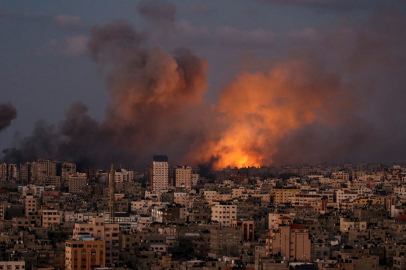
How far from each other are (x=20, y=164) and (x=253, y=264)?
2517 inches

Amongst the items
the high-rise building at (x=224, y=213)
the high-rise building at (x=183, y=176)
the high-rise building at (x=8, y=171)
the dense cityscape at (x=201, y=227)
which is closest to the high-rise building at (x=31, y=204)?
the dense cityscape at (x=201, y=227)

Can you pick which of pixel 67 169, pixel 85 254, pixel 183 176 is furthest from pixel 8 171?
pixel 85 254

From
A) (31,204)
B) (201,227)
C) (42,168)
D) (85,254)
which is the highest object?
(42,168)

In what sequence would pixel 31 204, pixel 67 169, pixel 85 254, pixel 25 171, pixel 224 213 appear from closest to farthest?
pixel 85 254
pixel 224 213
pixel 31 204
pixel 67 169
pixel 25 171

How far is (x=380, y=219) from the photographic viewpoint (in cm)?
5212

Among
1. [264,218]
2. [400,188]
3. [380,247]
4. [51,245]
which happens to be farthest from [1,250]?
[400,188]

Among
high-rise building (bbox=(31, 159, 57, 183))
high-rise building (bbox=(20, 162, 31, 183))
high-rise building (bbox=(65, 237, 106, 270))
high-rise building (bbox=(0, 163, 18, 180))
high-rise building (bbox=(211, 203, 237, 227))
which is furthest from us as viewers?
high-rise building (bbox=(0, 163, 18, 180))

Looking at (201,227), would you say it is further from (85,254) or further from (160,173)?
(160,173)

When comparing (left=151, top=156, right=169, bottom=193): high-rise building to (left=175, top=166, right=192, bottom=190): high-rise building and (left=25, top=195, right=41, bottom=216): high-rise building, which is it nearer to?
(left=175, top=166, right=192, bottom=190): high-rise building

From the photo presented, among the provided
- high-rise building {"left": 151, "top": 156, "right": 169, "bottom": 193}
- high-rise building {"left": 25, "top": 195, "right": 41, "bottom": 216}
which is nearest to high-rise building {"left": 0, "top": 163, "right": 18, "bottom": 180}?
high-rise building {"left": 151, "top": 156, "right": 169, "bottom": 193}

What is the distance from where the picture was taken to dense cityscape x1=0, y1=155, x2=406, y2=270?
34.8m

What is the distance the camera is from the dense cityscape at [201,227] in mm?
34844

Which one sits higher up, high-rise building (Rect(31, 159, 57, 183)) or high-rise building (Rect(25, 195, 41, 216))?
high-rise building (Rect(31, 159, 57, 183))

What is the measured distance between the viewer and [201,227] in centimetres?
4591
